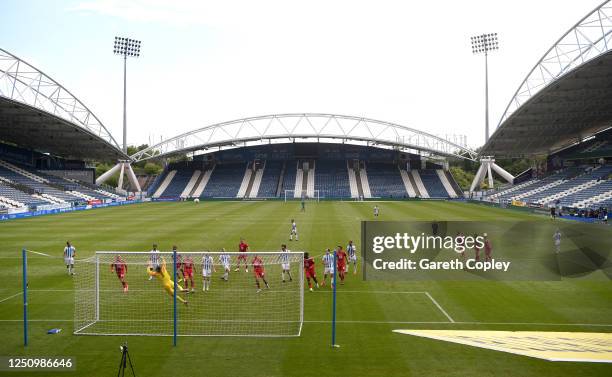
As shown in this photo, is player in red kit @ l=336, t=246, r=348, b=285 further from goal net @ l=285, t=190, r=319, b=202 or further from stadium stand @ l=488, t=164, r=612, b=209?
goal net @ l=285, t=190, r=319, b=202

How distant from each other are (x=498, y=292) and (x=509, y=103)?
36.7 m

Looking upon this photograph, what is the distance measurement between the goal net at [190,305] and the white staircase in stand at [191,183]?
62834mm

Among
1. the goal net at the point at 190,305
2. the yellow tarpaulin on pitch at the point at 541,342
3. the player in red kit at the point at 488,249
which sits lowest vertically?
the yellow tarpaulin on pitch at the point at 541,342

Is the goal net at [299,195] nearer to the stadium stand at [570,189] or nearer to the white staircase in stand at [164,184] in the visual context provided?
the white staircase in stand at [164,184]

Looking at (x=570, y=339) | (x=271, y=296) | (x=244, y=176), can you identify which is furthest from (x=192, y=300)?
(x=244, y=176)

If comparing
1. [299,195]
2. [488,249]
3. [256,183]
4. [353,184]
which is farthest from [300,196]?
[488,249]

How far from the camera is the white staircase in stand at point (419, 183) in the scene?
77312 mm

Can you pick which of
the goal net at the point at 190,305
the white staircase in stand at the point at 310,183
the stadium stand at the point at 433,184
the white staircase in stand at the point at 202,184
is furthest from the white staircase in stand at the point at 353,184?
the goal net at the point at 190,305

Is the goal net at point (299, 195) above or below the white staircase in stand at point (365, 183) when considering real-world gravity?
below

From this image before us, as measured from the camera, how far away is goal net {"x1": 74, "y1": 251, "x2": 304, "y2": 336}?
452 inches

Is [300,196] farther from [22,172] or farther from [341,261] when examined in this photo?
[341,261]

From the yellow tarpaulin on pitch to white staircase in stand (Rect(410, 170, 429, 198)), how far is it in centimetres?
6756

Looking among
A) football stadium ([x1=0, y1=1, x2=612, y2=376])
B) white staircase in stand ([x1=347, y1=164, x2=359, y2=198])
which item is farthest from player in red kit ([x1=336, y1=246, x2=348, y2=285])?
white staircase in stand ([x1=347, y1=164, x2=359, y2=198])

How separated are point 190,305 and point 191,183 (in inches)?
2839
